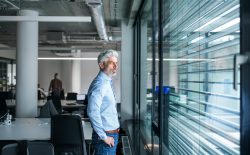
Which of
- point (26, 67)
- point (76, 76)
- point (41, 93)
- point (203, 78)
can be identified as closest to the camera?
point (203, 78)

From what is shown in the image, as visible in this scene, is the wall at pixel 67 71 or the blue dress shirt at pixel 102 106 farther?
the wall at pixel 67 71

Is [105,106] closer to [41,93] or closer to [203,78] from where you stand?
[203,78]

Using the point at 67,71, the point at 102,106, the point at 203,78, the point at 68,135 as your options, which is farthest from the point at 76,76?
the point at 203,78

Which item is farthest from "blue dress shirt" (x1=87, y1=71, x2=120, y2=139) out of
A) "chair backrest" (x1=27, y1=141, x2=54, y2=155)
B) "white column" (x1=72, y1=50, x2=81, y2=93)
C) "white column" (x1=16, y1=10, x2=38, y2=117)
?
"white column" (x1=72, y1=50, x2=81, y2=93)

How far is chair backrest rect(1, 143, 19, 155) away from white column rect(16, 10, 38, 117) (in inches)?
164

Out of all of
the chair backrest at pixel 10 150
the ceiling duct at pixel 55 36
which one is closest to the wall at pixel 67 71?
the ceiling duct at pixel 55 36

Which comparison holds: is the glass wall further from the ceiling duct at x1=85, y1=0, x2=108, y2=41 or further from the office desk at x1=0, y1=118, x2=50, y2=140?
the office desk at x1=0, y1=118, x2=50, y2=140

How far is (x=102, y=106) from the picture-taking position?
2662mm

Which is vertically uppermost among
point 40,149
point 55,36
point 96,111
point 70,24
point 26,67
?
point 70,24

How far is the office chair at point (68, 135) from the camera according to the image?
9.64 ft

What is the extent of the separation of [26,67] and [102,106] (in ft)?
12.3

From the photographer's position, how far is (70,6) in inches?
229

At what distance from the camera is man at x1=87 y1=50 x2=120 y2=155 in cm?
256

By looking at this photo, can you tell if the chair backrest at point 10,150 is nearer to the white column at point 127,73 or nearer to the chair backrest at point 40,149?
the chair backrest at point 40,149
